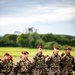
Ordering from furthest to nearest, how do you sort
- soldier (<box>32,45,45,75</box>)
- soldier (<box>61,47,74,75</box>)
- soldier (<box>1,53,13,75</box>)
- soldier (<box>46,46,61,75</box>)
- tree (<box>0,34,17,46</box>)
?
tree (<box>0,34,17,46</box>) < soldier (<box>61,47,74,75</box>) < soldier (<box>46,46,61,75</box>) < soldier (<box>32,45,45,75</box>) < soldier (<box>1,53,13,75</box>)

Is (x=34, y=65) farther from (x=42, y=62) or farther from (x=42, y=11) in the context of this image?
(x=42, y=11)

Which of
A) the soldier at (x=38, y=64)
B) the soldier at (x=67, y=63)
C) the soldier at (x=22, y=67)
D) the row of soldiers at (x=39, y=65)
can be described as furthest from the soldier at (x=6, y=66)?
the soldier at (x=67, y=63)

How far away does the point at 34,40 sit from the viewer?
23.6 feet

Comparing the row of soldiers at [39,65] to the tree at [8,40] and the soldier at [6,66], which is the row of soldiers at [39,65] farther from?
the tree at [8,40]

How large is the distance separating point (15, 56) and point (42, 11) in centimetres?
142

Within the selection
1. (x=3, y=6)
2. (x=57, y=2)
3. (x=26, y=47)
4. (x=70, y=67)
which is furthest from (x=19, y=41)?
(x=70, y=67)

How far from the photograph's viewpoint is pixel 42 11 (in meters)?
7.20

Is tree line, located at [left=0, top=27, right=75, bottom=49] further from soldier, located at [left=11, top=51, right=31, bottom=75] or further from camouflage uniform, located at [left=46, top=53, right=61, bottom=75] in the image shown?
soldier, located at [left=11, top=51, right=31, bottom=75]

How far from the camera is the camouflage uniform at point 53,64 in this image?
5.14 meters

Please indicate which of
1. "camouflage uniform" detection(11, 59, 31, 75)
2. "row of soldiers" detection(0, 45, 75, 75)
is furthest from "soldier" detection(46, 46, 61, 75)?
"camouflage uniform" detection(11, 59, 31, 75)

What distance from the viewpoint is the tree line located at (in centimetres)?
692

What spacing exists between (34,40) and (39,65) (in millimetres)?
2212

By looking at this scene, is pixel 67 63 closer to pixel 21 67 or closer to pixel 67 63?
pixel 67 63

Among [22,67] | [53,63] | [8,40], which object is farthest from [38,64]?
[8,40]
